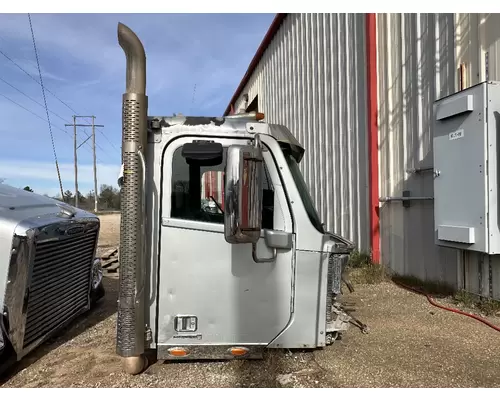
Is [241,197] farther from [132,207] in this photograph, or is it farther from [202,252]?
[132,207]

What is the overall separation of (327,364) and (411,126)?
4.50m

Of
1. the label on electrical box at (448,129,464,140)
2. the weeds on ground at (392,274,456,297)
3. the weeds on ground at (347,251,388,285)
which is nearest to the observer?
the label on electrical box at (448,129,464,140)

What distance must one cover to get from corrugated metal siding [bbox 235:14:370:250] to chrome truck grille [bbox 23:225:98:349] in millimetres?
5320

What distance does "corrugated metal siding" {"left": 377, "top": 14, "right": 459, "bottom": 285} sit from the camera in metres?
5.79

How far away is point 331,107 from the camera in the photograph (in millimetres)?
9195

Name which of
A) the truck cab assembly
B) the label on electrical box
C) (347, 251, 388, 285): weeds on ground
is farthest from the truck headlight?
the label on electrical box

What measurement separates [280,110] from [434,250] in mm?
7741

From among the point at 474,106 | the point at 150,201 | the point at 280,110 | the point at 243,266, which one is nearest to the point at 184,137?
the point at 150,201

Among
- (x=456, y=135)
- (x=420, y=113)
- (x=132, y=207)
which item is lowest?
(x=132, y=207)

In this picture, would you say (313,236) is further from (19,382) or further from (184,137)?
(19,382)

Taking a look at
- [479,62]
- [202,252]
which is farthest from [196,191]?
[479,62]

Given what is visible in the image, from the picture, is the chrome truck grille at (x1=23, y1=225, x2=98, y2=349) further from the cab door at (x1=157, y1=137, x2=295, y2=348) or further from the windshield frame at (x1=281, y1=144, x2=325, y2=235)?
the windshield frame at (x1=281, y1=144, x2=325, y2=235)

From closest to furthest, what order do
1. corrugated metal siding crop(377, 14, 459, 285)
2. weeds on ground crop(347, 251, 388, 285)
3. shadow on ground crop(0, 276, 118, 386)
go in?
shadow on ground crop(0, 276, 118, 386) < corrugated metal siding crop(377, 14, 459, 285) < weeds on ground crop(347, 251, 388, 285)

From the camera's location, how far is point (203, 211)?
3076 mm
